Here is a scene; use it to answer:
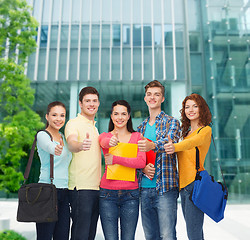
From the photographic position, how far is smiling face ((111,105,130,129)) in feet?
9.60

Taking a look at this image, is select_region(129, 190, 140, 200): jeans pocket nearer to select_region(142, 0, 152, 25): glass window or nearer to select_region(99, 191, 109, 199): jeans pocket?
select_region(99, 191, 109, 199): jeans pocket

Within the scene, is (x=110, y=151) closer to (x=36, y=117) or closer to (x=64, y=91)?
(x=36, y=117)

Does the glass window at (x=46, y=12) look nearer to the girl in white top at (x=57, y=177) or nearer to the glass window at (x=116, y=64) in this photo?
the glass window at (x=116, y=64)

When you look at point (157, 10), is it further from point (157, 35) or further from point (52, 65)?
point (52, 65)

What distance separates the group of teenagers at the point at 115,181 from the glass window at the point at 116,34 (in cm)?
1169

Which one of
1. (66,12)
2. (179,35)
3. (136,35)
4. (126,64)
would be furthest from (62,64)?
(179,35)

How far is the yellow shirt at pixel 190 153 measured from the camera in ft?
9.25

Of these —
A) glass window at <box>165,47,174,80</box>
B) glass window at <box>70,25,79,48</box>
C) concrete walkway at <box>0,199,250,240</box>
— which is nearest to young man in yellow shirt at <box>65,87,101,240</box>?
concrete walkway at <box>0,199,250,240</box>

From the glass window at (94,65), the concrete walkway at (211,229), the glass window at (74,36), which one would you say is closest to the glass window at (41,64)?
the glass window at (74,36)

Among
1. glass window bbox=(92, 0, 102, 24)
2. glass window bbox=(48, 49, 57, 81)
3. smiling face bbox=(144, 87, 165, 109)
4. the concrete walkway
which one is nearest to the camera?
smiling face bbox=(144, 87, 165, 109)

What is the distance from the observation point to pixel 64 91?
1387 centimetres

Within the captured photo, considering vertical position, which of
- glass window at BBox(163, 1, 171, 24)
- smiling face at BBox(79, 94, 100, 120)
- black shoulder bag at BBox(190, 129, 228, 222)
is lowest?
black shoulder bag at BBox(190, 129, 228, 222)

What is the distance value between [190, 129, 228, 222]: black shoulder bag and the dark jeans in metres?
1.29

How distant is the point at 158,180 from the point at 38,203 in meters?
1.21
